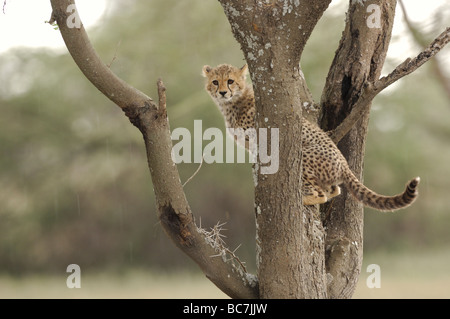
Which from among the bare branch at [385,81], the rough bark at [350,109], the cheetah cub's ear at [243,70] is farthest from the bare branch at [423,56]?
the cheetah cub's ear at [243,70]

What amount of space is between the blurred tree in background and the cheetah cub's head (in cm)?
177

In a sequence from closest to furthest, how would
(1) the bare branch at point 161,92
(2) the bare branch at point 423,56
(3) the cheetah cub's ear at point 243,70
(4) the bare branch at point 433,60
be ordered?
(1) the bare branch at point 161,92
(2) the bare branch at point 423,56
(3) the cheetah cub's ear at point 243,70
(4) the bare branch at point 433,60

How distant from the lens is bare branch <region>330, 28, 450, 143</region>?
171cm

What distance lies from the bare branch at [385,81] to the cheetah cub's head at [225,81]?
48 cm

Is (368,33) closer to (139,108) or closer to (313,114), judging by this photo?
(313,114)

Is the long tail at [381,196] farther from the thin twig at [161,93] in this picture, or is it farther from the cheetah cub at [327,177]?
the thin twig at [161,93]

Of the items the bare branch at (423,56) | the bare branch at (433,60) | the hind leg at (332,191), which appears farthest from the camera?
the bare branch at (433,60)

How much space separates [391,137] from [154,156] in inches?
133

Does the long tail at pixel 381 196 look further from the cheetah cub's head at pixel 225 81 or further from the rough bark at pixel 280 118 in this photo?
the cheetah cub's head at pixel 225 81

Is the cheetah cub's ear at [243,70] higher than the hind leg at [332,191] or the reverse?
higher

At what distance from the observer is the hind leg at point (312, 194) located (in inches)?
75.3

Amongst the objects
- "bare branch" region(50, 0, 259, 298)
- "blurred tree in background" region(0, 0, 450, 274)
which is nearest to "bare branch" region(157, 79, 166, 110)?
"bare branch" region(50, 0, 259, 298)

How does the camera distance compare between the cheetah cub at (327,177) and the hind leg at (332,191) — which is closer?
the cheetah cub at (327,177)

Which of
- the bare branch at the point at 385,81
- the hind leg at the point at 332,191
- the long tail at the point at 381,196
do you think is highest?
the bare branch at the point at 385,81
